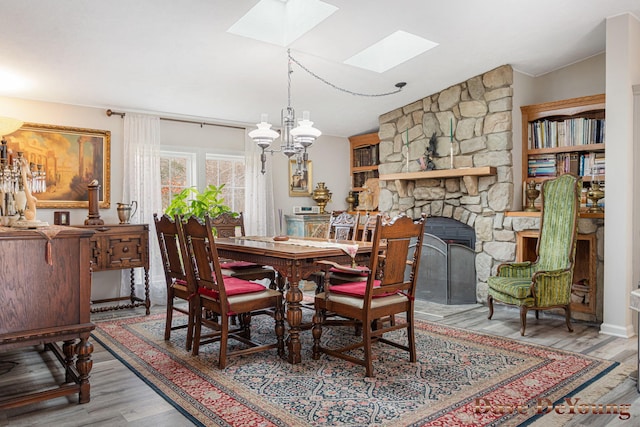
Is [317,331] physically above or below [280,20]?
below

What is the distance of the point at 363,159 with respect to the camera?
6.82 metres

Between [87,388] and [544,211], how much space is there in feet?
13.3

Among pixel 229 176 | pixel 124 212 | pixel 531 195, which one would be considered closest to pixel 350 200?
pixel 229 176

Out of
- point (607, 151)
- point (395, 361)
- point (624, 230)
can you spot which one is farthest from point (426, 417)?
point (607, 151)

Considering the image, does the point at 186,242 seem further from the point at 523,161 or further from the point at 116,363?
the point at 523,161

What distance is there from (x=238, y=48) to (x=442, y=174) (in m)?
2.65

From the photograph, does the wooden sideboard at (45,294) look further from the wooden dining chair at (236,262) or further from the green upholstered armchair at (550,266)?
the green upholstered armchair at (550,266)

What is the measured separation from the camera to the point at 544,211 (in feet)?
14.1

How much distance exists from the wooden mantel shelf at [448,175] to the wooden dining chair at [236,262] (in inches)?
81.6

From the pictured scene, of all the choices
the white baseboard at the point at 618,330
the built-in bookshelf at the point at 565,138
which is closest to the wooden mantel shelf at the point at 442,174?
the built-in bookshelf at the point at 565,138

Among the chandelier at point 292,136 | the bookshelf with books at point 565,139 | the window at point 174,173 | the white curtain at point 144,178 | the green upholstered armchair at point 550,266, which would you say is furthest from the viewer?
the window at point 174,173

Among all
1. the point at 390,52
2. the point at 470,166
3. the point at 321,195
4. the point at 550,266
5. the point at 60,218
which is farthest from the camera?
the point at 321,195

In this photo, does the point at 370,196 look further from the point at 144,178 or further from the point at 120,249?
the point at 120,249

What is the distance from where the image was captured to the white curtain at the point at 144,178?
4.98 meters
